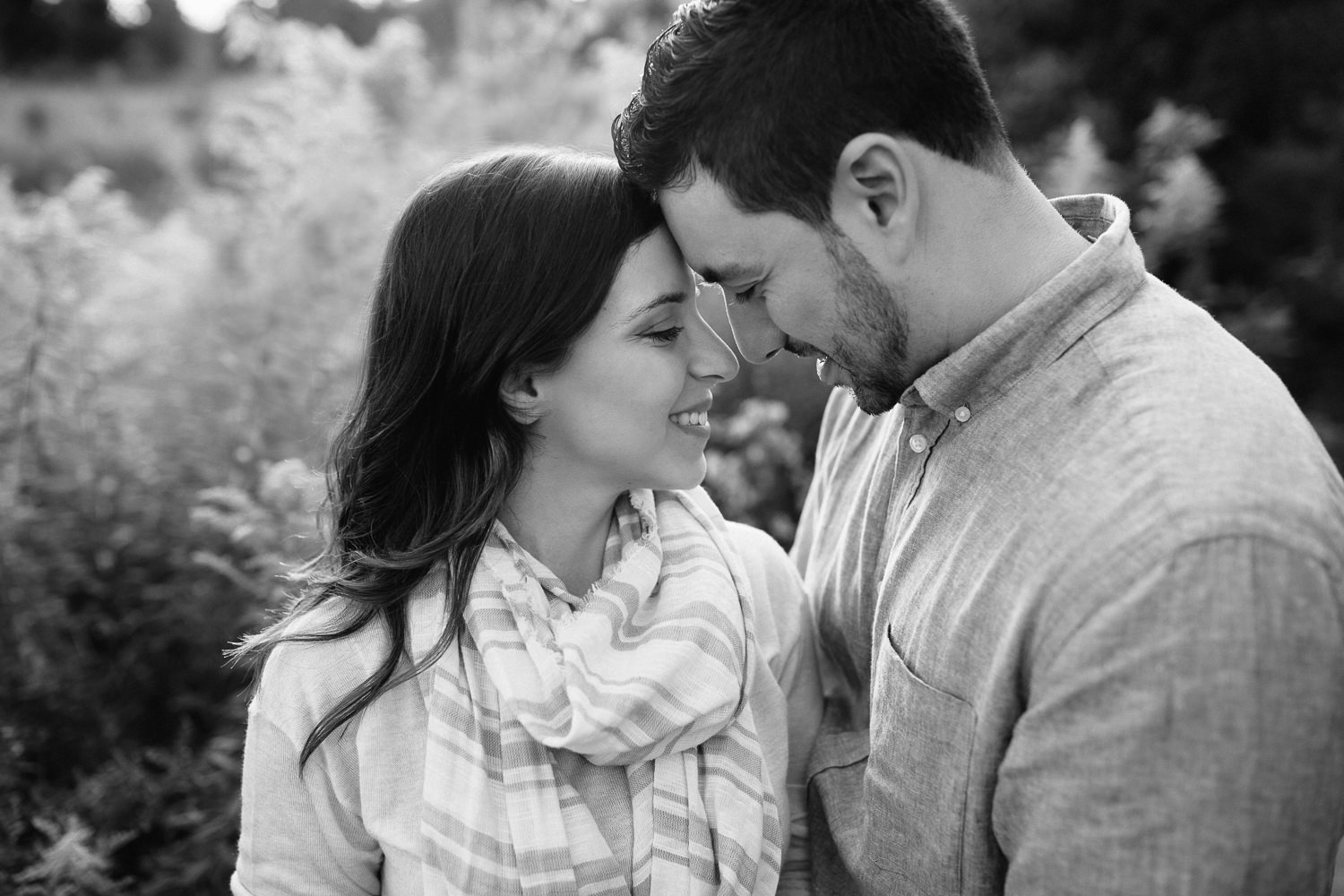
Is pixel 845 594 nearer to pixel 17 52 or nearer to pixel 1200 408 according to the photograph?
pixel 1200 408

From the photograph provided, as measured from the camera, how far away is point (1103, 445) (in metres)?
1.36

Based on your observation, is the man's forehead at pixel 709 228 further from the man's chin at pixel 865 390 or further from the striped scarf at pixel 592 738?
the striped scarf at pixel 592 738

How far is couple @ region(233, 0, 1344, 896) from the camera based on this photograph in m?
1.23

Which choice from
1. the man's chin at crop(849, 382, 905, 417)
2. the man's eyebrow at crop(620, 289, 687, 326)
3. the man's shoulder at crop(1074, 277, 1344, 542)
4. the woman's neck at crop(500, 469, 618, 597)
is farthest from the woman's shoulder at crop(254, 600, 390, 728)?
the man's shoulder at crop(1074, 277, 1344, 542)

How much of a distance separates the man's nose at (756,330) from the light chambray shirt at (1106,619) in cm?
27

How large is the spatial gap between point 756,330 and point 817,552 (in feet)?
1.97

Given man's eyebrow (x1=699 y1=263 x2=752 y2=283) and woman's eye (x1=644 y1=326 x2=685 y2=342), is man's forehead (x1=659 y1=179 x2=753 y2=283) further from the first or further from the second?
woman's eye (x1=644 y1=326 x2=685 y2=342)

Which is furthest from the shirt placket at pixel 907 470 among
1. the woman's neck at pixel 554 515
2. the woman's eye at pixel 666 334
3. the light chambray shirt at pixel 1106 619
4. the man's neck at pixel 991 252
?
the woman's neck at pixel 554 515

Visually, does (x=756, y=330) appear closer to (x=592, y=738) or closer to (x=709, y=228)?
(x=709, y=228)

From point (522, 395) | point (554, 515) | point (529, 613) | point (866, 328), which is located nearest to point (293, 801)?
point (529, 613)

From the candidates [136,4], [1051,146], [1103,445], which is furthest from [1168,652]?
[136,4]

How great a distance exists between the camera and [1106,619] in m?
1.25

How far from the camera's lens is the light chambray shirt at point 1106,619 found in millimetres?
1193

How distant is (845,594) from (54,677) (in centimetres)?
235
